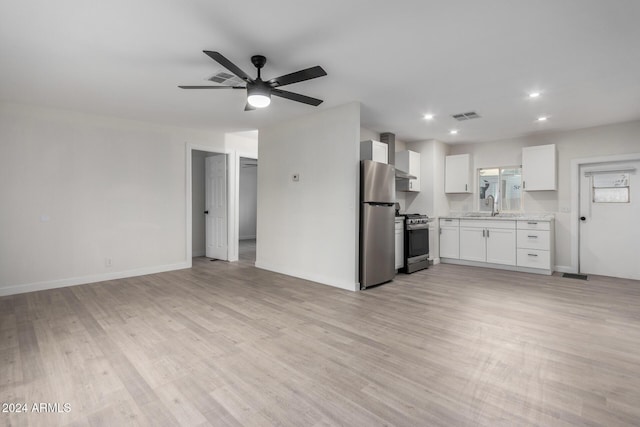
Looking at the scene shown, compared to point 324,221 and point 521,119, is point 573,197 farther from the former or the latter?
point 324,221

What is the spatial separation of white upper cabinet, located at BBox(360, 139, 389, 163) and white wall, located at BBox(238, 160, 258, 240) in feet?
18.0

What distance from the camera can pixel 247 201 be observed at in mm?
9859

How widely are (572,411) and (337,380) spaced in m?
1.36

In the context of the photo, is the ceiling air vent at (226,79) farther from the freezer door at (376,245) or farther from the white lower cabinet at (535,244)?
the white lower cabinet at (535,244)

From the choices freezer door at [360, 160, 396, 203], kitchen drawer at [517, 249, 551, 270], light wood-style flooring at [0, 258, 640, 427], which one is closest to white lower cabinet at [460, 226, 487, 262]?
kitchen drawer at [517, 249, 551, 270]

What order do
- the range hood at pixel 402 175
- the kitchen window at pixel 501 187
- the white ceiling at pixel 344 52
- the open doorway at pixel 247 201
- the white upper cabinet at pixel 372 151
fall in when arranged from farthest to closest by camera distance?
the open doorway at pixel 247 201
the kitchen window at pixel 501 187
the range hood at pixel 402 175
the white upper cabinet at pixel 372 151
the white ceiling at pixel 344 52

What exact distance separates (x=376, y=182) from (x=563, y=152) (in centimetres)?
383

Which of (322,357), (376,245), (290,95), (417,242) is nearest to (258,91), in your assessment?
(290,95)

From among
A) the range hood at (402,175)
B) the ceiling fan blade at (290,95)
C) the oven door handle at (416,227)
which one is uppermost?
the ceiling fan blade at (290,95)

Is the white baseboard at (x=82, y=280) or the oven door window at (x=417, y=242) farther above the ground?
the oven door window at (x=417, y=242)

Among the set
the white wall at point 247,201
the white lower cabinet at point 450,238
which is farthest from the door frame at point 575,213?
the white wall at point 247,201

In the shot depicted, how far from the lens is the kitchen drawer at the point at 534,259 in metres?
5.29

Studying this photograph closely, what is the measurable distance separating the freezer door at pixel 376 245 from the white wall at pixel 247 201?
588 centimetres

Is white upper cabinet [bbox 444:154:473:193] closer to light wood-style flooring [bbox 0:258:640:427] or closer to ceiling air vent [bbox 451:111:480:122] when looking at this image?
ceiling air vent [bbox 451:111:480:122]
